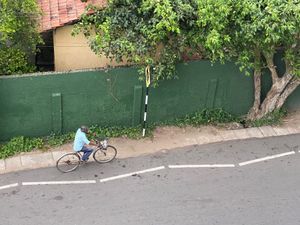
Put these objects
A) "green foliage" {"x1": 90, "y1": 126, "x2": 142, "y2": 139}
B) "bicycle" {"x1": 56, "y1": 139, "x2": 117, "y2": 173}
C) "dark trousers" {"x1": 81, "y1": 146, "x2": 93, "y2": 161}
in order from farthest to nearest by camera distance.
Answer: "green foliage" {"x1": 90, "y1": 126, "x2": 142, "y2": 139}, "bicycle" {"x1": 56, "y1": 139, "x2": 117, "y2": 173}, "dark trousers" {"x1": 81, "y1": 146, "x2": 93, "y2": 161}

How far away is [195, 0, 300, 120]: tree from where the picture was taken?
396 inches

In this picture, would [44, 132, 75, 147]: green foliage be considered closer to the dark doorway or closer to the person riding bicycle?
the person riding bicycle

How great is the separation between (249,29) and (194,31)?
5.15 feet

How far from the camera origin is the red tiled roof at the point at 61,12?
12.9 meters

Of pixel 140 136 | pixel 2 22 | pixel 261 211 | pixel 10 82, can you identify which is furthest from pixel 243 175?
pixel 2 22

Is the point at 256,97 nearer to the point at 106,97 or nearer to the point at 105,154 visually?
the point at 106,97

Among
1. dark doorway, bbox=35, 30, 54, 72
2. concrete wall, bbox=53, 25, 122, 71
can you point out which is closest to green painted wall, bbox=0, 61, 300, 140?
concrete wall, bbox=53, 25, 122, 71

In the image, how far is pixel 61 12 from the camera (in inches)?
516

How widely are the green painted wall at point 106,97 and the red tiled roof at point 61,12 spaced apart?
1713 millimetres

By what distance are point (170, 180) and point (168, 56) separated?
3.10 meters

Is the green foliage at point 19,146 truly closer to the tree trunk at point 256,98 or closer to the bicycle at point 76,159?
the bicycle at point 76,159

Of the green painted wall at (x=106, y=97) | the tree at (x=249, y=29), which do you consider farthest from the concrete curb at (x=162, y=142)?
the tree at (x=249, y=29)

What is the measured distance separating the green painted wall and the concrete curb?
65 cm

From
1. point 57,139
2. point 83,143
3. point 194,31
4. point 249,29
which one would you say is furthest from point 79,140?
point 249,29
